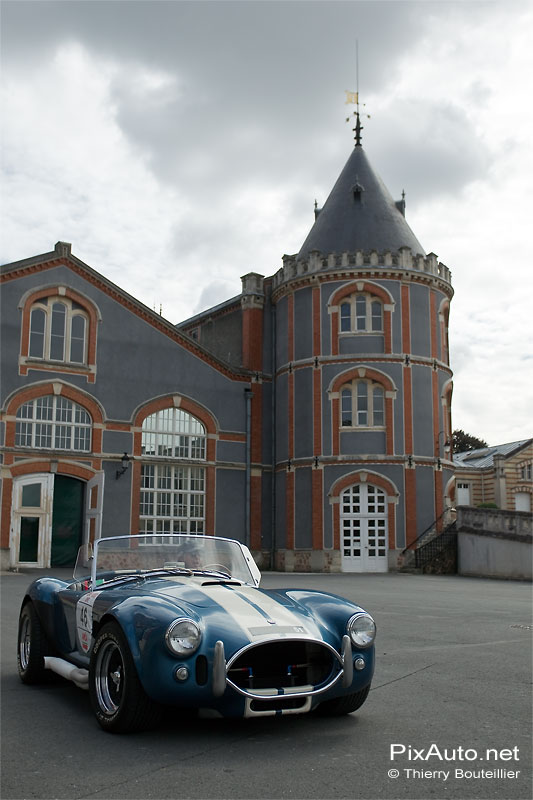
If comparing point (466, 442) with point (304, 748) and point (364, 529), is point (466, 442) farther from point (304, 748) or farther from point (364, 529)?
point (304, 748)

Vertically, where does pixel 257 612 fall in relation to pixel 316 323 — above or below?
below

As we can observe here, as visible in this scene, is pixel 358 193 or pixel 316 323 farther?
pixel 358 193

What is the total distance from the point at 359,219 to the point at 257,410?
9108mm

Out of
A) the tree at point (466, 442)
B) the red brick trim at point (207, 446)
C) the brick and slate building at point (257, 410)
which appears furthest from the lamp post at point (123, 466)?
the tree at point (466, 442)

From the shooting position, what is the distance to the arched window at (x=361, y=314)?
3130 cm

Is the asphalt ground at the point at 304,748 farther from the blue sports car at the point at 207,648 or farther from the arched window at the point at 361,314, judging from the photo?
the arched window at the point at 361,314

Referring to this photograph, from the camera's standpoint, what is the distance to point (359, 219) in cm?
3328

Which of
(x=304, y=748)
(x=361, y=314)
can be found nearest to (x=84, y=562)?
(x=304, y=748)

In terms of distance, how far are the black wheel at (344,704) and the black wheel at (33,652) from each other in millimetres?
2557

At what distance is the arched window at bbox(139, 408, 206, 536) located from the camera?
2948 centimetres

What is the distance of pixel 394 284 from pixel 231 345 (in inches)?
328

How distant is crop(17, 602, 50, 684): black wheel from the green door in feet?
69.5

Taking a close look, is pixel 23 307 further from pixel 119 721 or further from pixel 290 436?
pixel 119 721

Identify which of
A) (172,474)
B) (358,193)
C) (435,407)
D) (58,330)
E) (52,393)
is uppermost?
(358,193)
